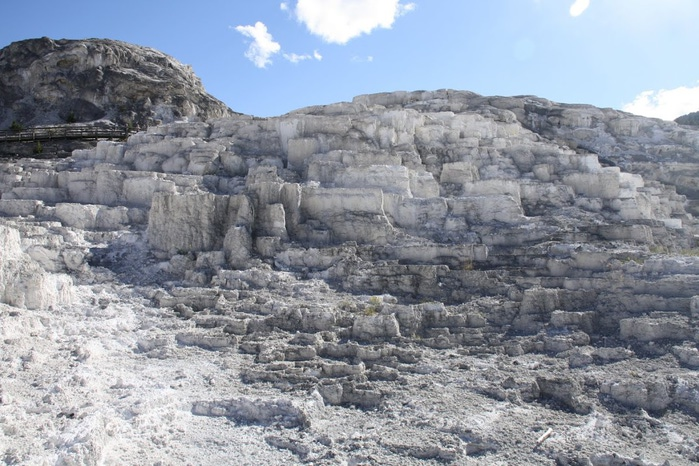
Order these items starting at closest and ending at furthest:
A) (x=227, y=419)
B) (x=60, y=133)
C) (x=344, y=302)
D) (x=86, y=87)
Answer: (x=227, y=419)
(x=344, y=302)
(x=60, y=133)
(x=86, y=87)

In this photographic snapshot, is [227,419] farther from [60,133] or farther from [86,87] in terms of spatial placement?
[86,87]

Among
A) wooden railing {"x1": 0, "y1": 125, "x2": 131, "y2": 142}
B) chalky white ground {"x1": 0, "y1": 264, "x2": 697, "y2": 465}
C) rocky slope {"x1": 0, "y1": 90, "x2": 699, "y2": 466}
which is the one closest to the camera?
chalky white ground {"x1": 0, "y1": 264, "x2": 697, "y2": 465}

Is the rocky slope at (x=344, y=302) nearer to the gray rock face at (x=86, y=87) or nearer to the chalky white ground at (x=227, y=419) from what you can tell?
the chalky white ground at (x=227, y=419)

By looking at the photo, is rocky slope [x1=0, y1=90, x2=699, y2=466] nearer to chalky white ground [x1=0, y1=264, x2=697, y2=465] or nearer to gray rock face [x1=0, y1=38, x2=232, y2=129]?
chalky white ground [x1=0, y1=264, x2=697, y2=465]

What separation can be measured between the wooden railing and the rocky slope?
21.9ft

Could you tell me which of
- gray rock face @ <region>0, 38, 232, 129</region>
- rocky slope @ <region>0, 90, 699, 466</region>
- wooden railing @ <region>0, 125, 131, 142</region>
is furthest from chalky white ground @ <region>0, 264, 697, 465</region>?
gray rock face @ <region>0, 38, 232, 129</region>

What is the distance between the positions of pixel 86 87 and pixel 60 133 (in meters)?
6.55

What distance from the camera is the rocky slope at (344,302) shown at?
653cm

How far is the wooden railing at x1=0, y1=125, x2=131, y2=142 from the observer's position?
78.5 feet

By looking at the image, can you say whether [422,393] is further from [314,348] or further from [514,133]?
[514,133]

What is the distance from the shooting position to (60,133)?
24.4m

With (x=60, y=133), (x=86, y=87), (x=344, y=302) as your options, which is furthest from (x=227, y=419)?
(x=86, y=87)

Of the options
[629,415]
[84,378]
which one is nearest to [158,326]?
[84,378]

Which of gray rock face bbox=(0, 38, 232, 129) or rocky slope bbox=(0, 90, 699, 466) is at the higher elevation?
gray rock face bbox=(0, 38, 232, 129)
